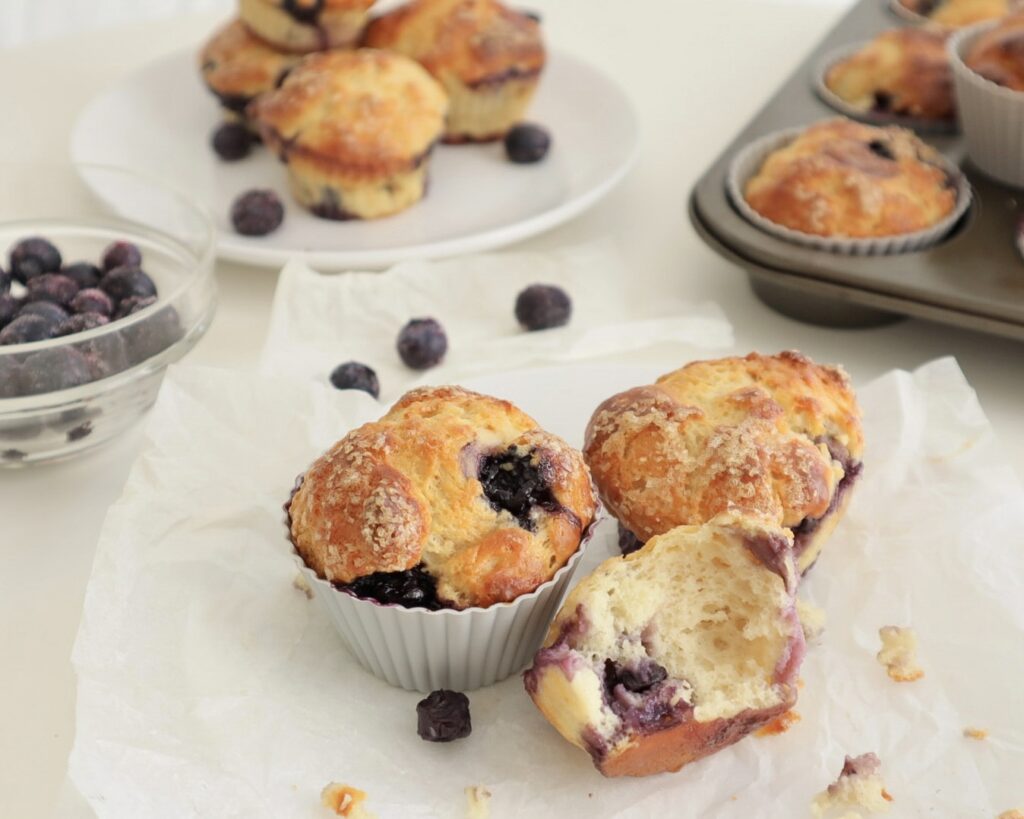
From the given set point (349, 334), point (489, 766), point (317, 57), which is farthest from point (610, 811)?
point (317, 57)

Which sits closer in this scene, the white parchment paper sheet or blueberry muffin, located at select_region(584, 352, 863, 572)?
the white parchment paper sheet

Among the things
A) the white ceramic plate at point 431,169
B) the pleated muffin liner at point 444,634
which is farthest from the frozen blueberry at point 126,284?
the pleated muffin liner at point 444,634

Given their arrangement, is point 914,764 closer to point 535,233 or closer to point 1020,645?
point 1020,645

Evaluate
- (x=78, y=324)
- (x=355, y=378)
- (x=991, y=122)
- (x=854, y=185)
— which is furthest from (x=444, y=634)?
(x=991, y=122)

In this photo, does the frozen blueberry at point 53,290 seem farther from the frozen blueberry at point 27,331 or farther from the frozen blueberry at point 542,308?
the frozen blueberry at point 542,308

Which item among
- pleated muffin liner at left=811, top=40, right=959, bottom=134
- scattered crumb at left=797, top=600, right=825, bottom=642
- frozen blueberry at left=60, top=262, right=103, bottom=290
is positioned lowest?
frozen blueberry at left=60, top=262, right=103, bottom=290

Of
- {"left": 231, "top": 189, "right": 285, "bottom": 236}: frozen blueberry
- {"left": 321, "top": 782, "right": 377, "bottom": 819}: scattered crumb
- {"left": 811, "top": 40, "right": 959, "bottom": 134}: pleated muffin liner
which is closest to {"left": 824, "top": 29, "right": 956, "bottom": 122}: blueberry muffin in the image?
{"left": 811, "top": 40, "right": 959, "bottom": 134}: pleated muffin liner

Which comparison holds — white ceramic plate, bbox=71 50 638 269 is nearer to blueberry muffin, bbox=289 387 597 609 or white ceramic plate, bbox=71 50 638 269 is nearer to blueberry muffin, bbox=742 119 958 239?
blueberry muffin, bbox=742 119 958 239
